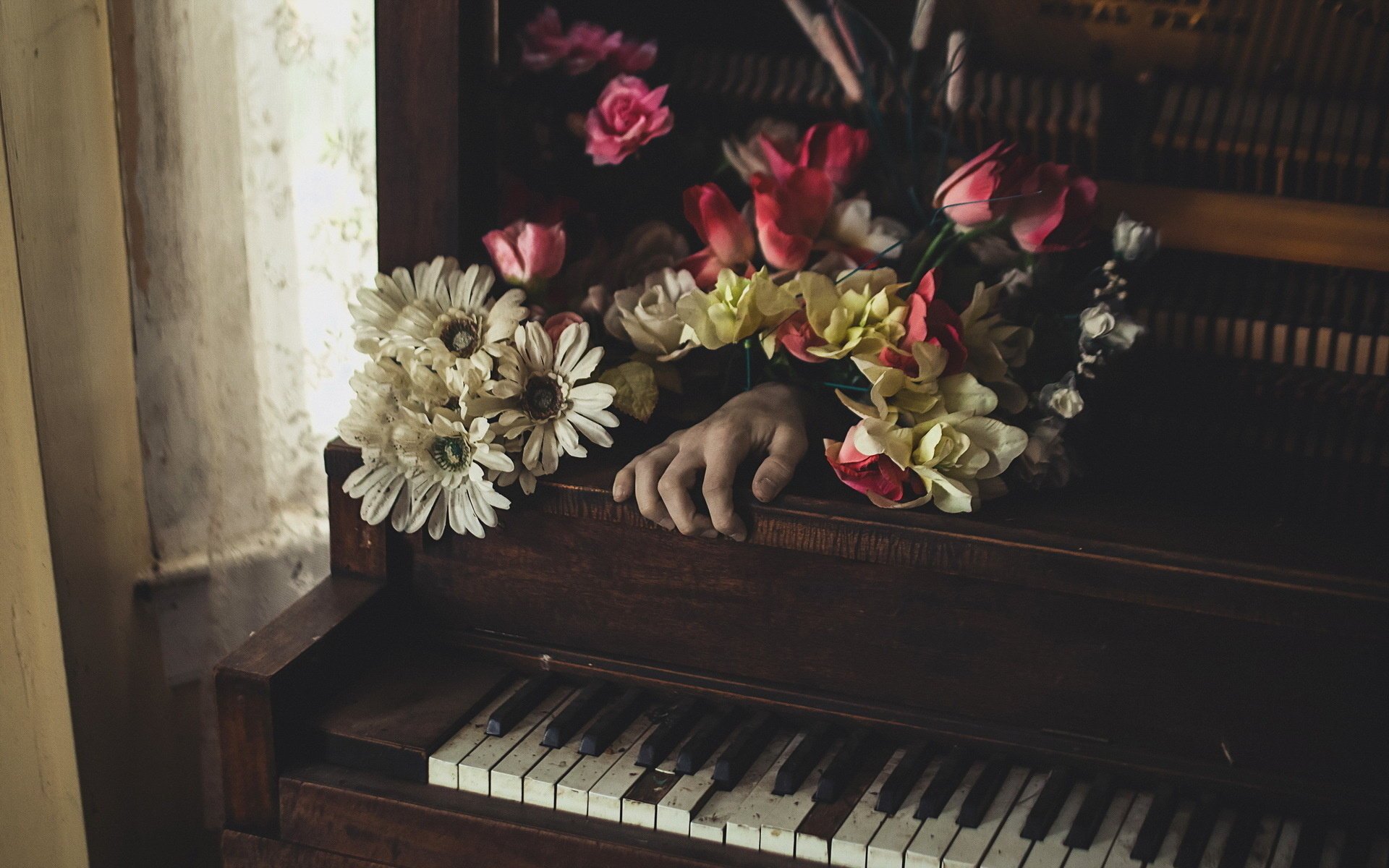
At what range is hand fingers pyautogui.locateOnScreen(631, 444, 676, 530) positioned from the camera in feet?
4.19

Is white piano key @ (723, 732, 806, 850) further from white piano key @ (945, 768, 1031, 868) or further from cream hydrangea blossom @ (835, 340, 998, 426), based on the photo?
cream hydrangea blossom @ (835, 340, 998, 426)

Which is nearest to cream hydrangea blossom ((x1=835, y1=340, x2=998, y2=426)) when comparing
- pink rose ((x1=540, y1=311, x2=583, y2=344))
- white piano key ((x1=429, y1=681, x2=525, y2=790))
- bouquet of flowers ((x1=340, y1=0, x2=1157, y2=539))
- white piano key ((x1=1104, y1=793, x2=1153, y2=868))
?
bouquet of flowers ((x1=340, y1=0, x2=1157, y2=539))

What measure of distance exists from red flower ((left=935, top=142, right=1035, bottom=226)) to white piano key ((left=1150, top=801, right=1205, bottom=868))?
658 mm

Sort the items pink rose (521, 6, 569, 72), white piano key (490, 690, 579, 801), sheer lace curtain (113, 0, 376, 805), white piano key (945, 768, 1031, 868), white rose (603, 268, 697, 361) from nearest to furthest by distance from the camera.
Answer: white piano key (945, 768, 1031, 868), white piano key (490, 690, 579, 801), white rose (603, 268, 697, 361), pink rose (521, 6, 569, 72), sheer lace curtain (113, 0, 376, 805)

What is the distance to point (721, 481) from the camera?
4.12 feet

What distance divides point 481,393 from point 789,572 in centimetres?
39

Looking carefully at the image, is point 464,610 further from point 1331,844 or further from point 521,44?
point 1331,844

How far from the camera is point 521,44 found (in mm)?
1581

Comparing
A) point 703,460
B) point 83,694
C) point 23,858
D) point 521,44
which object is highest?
point 521,44

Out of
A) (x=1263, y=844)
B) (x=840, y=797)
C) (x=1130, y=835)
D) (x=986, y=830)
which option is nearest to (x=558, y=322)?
(x=840, y=797)

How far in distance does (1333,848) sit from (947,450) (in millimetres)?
547

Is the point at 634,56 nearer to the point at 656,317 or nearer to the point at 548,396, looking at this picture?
the point at 656,317

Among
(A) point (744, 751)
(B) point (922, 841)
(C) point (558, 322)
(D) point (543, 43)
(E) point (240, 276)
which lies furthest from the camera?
(E) point (240, 276)

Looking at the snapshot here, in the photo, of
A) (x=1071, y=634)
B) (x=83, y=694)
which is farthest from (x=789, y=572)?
(x=83, y=694)
